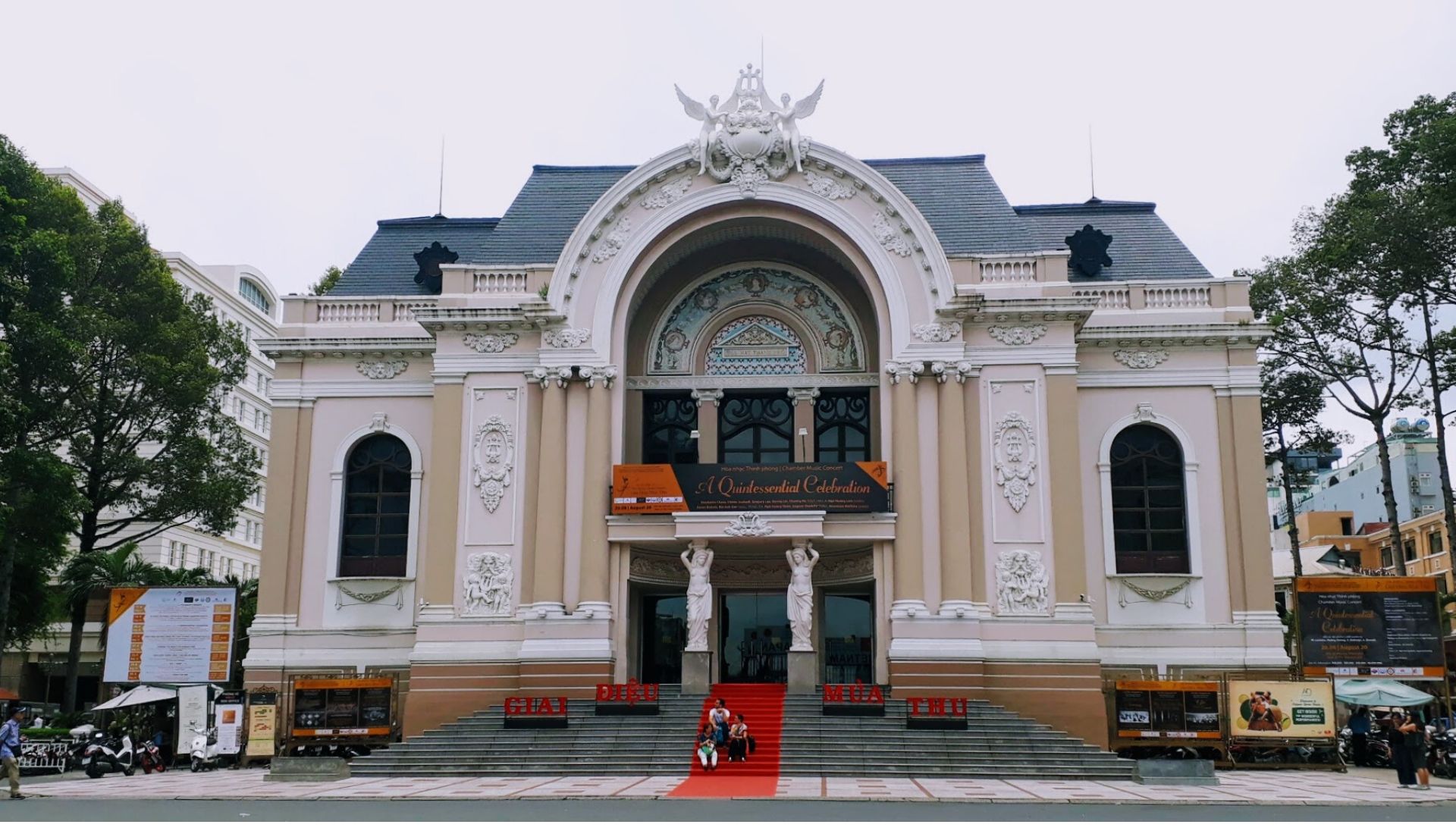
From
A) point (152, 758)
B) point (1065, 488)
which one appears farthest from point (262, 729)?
point (1065, 488)

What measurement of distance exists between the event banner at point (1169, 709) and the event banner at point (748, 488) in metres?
6.93

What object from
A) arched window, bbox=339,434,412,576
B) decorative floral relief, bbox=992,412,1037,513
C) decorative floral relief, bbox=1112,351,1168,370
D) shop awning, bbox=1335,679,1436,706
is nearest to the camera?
shop awning, bbox=1335,679,1436,706

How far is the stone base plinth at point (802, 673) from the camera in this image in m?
29.4

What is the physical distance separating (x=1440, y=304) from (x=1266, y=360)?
6435mm

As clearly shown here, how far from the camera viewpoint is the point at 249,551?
70.7 metres

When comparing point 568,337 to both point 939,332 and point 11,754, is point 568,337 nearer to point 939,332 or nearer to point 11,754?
point 939,332

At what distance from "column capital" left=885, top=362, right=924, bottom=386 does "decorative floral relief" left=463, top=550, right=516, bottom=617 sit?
1023cm

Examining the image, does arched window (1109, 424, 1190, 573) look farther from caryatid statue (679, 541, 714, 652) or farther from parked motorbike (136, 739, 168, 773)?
parked motorbike (136, 739, 168, 773)

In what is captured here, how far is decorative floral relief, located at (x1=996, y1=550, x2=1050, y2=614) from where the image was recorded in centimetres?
2961

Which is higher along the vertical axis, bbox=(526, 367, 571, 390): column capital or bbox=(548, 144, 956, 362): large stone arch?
bbox=(548, 144, 956, 362): large stone arch

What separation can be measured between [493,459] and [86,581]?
55.2 ft

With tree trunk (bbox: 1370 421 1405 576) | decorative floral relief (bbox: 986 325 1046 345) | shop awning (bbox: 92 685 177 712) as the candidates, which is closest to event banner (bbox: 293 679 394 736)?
shop awning (bbox: 92 685 177 712)

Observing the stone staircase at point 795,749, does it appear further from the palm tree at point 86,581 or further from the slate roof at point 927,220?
the palm tree at point 86,581

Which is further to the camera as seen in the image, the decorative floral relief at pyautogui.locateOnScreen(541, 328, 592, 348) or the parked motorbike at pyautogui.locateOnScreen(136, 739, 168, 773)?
the decorative floral relief at pyautogui.locateOnScreen(541, 328, 592, 348)
